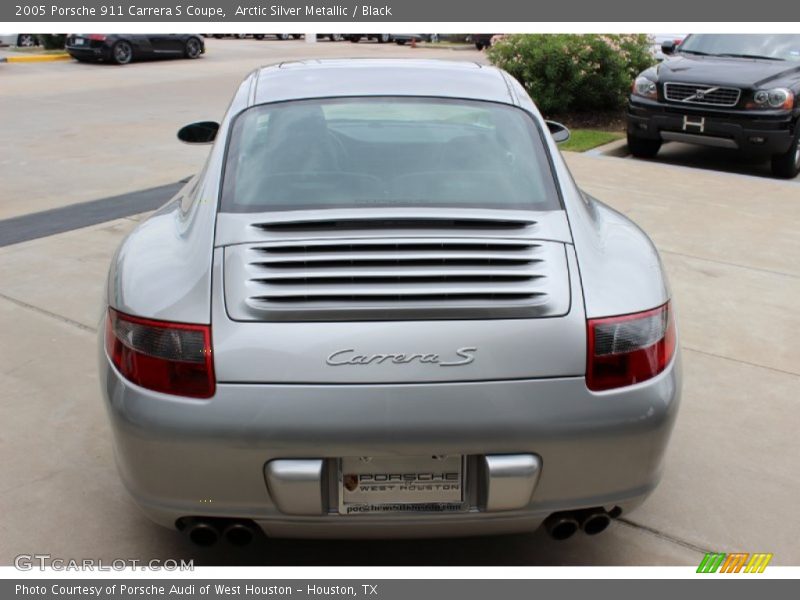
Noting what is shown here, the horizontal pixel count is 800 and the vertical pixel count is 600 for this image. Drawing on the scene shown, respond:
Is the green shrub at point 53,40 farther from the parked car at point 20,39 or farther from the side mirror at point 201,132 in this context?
the side mirror at point 201,132

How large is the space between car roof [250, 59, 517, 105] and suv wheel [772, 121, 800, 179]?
6.75m

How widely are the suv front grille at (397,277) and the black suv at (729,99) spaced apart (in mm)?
7628

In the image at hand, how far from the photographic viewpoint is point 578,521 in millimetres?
2637

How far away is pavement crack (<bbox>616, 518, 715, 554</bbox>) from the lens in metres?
3.08

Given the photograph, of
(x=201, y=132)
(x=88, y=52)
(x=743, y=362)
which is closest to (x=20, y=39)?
(x=88, y=52)

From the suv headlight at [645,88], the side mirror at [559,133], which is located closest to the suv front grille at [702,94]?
the suv headlight at [645,88]

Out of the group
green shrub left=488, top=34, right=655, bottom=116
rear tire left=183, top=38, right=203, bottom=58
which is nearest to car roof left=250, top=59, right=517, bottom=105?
green shrub left=488, top=34, right=655, bottom=116

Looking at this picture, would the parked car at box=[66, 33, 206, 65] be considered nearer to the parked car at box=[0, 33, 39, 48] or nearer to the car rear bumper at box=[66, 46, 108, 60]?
the car rear bumper at box=[66, 46, 108, 60]

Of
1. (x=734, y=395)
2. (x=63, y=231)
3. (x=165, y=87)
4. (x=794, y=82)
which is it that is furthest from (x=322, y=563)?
(x=165, y=87)

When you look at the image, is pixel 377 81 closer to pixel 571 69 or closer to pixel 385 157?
pixel 385 157

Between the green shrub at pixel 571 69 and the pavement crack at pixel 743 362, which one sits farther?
the green shrub at pixel 571 69

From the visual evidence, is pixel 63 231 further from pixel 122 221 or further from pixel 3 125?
pixel 3 125

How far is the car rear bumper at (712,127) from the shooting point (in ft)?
30.7

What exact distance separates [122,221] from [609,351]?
220 inches
